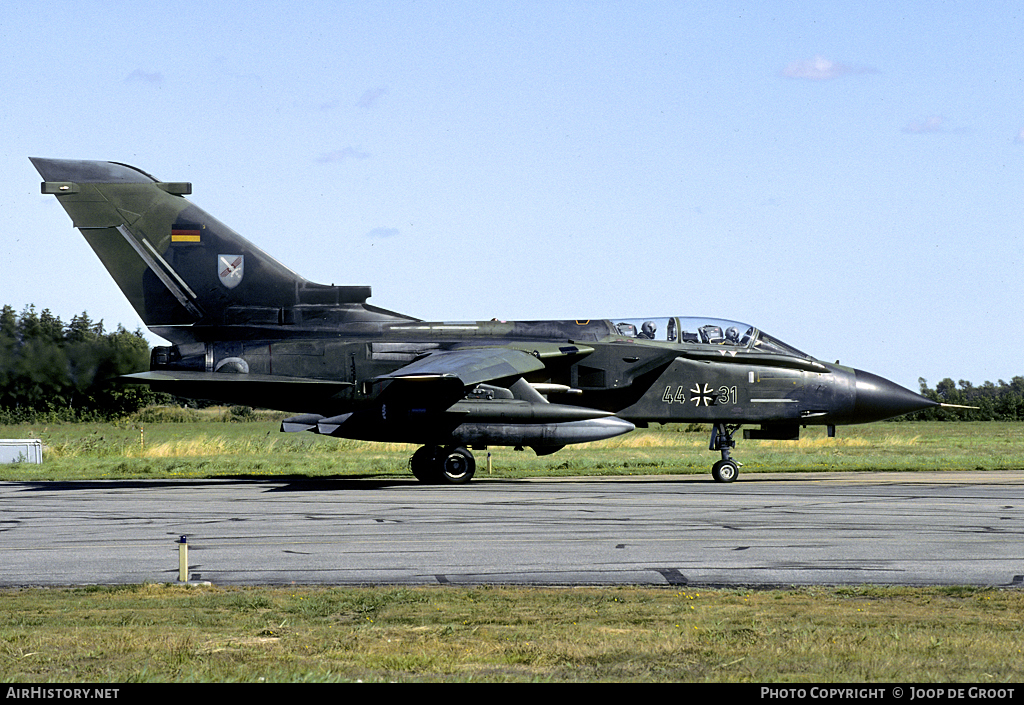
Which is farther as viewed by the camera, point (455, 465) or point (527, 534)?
point (455, 465)

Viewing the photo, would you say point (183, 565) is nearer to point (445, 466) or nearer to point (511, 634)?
point (511, 634)

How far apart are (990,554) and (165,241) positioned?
60.8ft

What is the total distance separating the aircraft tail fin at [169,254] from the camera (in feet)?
78.1

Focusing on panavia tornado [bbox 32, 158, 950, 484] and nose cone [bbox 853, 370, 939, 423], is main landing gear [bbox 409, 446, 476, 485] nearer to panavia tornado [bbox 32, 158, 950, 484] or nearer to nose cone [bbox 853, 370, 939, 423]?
panavia tornado [bbox 32, 158, 950, 484]

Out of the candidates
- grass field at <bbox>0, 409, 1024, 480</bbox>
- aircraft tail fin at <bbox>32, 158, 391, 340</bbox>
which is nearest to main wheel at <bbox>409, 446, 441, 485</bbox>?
grass field at <bbox>0, 409, 1024, 480</bbox>

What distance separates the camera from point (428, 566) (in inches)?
439

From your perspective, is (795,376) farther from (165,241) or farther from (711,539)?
(165,241)

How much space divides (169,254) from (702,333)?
12.3 m

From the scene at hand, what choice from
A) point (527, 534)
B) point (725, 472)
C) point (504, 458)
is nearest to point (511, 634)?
point (527, 534)

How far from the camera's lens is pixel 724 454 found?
80.1 feet

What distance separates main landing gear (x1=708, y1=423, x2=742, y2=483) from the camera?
23531 mm

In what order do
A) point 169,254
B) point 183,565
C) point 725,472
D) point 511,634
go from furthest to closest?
point 169,254 < point 725,472 < point 183,565 < point 511,634

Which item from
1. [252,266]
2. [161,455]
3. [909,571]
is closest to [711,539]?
[909,571]

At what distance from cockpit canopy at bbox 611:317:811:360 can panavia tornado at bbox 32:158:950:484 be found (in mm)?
33
